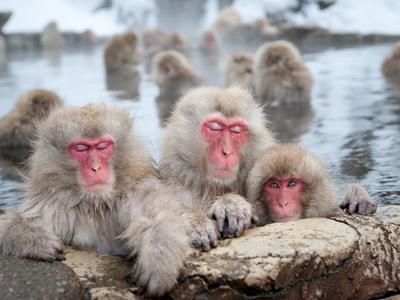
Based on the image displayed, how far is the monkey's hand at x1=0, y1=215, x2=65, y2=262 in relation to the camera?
365cm

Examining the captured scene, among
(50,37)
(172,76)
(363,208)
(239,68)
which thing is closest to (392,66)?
(239,68)

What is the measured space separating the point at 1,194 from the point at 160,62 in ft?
21.8

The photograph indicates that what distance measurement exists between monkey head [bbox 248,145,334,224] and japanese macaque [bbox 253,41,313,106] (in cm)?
565

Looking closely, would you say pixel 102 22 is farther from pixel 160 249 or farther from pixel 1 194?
pixel 160 249

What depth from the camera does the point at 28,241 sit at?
369cm

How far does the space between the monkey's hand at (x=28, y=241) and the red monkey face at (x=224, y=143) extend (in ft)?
3.29

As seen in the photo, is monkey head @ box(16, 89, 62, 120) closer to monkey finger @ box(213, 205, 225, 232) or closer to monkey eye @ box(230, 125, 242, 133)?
monkey eye @ box(230, 125, 242, 133)

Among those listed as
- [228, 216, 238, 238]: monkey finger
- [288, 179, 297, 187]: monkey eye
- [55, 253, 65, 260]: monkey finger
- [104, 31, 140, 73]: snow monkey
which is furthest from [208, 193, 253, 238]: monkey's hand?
[104, 31, 140, 73]: snow monkey

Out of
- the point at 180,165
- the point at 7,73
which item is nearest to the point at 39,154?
the point at 180,165

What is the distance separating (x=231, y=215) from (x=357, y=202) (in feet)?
2.86

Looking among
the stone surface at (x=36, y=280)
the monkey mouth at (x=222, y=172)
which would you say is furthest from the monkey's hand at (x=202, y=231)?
the stone surface at (x=36, y=280)

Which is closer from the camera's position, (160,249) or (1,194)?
(160,249)

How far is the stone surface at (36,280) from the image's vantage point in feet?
11.0

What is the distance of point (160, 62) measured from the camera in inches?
484
